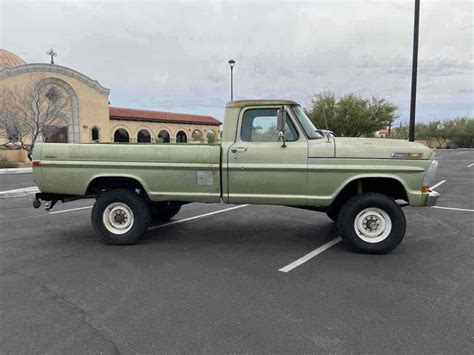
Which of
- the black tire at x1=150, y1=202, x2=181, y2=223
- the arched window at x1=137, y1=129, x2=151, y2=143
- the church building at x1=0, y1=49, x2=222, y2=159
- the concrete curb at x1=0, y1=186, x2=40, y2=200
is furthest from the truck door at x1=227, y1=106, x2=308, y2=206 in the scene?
the arched window at x1=137, y1=129, x2=151, y2=143

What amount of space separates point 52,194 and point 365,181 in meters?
5.21

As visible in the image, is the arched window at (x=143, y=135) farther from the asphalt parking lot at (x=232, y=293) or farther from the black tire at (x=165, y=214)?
the asphalt parking lot at (x=232, y=293)

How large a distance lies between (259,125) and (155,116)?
37.0m

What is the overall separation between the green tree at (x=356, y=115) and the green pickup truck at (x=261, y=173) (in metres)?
20.0

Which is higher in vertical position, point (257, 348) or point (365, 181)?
point (365, 181)

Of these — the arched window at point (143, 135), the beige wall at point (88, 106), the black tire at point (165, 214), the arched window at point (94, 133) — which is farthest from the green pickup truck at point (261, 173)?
the arched window at point (143, 135)

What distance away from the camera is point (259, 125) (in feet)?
17.0

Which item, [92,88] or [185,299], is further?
[92,88]

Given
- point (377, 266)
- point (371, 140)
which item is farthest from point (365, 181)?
point (377, 266)

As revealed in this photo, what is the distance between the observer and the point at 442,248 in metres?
5.18

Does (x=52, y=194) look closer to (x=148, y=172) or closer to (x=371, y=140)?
(x=148, y=172)

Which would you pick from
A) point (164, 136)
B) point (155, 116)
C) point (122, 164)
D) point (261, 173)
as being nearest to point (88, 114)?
point (155, 116)

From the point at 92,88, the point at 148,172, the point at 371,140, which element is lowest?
the point at 148,172

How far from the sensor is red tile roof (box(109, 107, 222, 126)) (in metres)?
38.1
